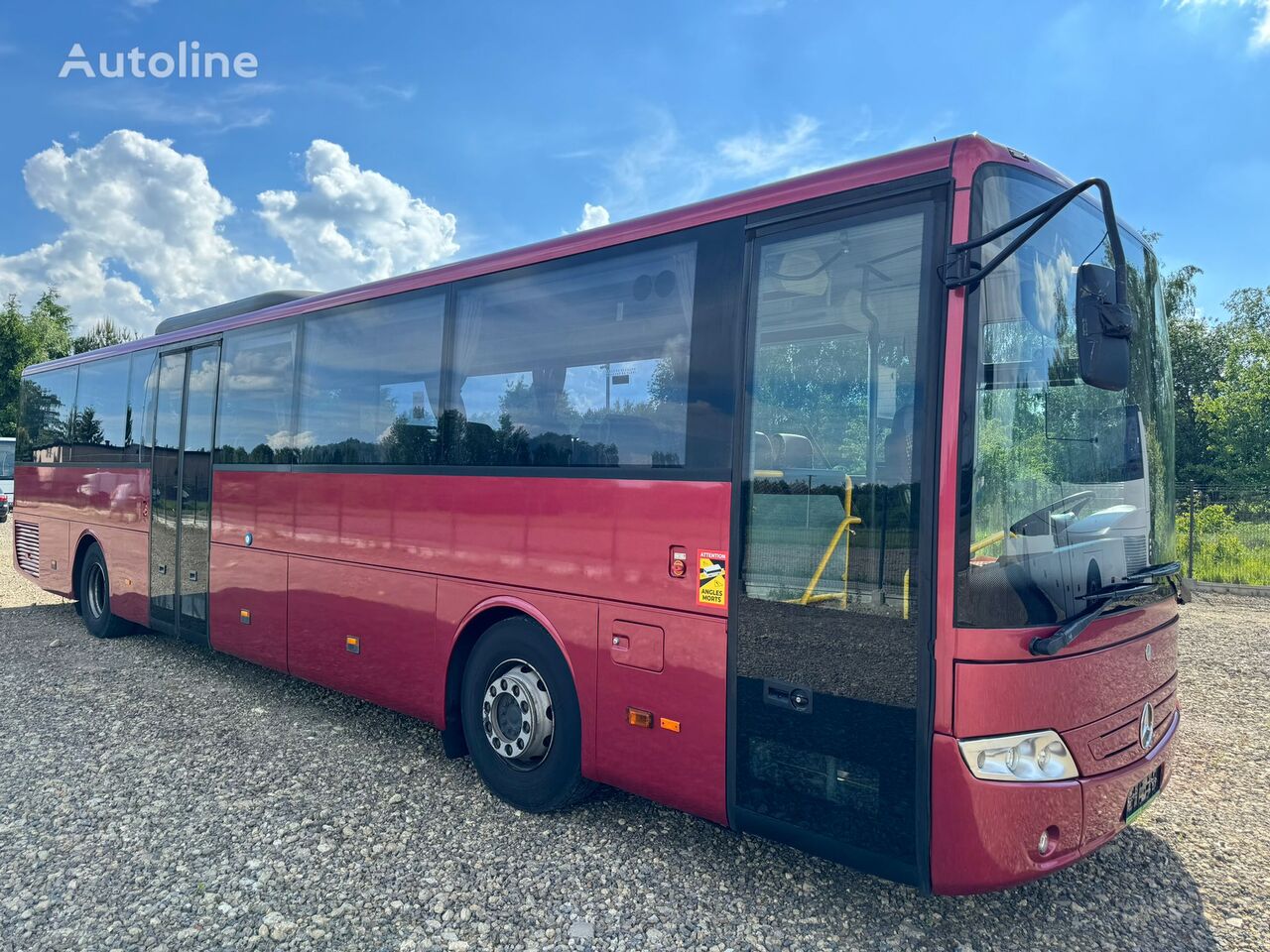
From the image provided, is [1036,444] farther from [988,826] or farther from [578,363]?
[578,363]

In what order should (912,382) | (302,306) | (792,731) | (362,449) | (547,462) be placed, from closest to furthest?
(912,382) < (792,731) < (547,462) < (362,449) < (302,306)

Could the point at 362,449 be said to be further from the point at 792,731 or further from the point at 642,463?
the point at 792,731

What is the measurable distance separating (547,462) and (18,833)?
3280mm

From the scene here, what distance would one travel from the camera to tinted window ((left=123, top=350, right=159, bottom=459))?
848 centimetres

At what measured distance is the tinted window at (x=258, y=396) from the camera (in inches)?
261

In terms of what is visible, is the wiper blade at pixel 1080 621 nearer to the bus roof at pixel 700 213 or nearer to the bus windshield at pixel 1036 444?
the bus windshield at pixel 1036 444

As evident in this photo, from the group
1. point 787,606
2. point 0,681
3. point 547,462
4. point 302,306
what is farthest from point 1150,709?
point 0,681

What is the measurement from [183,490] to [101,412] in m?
2.52

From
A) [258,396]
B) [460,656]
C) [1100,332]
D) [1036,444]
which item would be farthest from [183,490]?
[1100,332]

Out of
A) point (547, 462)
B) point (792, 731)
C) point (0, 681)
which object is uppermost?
point (547, 462)

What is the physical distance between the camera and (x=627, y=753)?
4109mm

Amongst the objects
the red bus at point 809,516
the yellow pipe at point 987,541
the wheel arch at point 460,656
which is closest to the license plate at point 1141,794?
the red bus at point 809,516

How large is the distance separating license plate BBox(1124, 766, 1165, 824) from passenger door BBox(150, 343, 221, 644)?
7048 mm

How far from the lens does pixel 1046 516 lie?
10.7 ft
